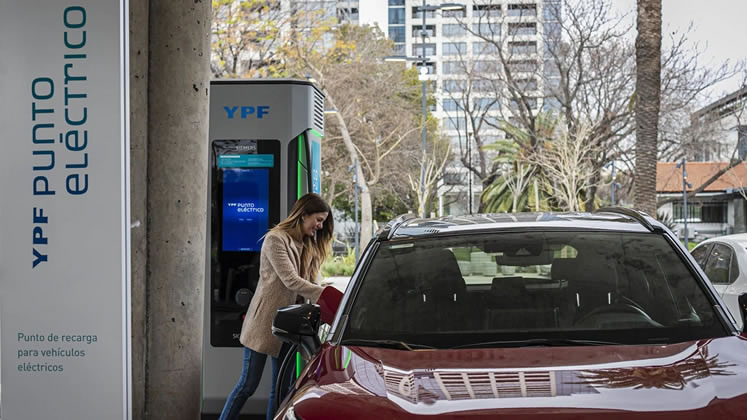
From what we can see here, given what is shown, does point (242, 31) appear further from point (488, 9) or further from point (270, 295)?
point (270, 295)

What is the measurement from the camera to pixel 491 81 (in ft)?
112

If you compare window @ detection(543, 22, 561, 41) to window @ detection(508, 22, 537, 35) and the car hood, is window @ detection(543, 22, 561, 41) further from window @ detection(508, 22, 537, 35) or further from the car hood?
the car hood

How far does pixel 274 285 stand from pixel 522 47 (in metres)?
29.6

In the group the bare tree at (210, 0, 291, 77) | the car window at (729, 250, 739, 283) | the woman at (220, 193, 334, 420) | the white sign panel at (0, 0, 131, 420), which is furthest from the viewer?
the bare tree at (210, 0, 291, 77)

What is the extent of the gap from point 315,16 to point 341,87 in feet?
16.4

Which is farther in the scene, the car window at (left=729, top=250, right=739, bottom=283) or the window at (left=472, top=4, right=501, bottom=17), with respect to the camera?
the window at (left=472, top=4, right=501, bottom=17)

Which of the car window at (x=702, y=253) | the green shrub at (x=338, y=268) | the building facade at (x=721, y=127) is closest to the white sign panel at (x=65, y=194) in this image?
the car window at (x=702, y=253)

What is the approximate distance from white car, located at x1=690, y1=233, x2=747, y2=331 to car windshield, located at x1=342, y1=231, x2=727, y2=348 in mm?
5273

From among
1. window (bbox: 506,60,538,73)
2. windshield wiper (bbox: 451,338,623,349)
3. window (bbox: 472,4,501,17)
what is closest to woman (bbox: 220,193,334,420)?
windshield wiper (bbox: 451,338,623,349)

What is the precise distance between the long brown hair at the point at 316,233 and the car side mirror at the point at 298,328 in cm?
213

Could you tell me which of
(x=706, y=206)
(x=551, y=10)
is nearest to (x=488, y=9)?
(x=551, y=10)

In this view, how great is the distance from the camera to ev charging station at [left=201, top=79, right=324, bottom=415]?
7332 millimetres

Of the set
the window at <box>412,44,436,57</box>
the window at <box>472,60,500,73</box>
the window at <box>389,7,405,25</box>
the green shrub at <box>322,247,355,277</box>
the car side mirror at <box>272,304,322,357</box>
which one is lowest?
the green shrub at <box>322,247,355,277</box>

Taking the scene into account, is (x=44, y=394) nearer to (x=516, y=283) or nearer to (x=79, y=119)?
(x=79, y=119)
